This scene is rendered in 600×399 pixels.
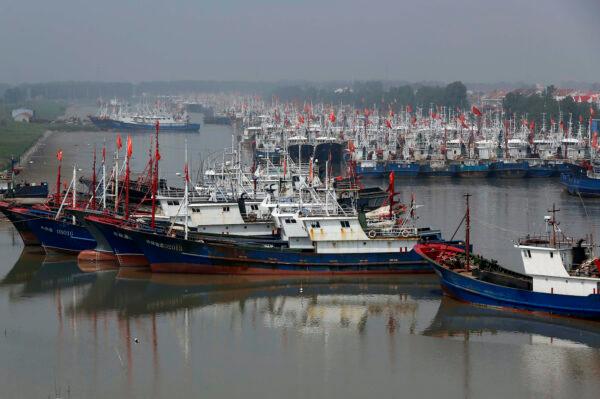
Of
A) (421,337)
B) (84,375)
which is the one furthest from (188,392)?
(421,337)

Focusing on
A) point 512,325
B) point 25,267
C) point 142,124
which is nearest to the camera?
point 512,325

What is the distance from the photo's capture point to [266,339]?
1975cm

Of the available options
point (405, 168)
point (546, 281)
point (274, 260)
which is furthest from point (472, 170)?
point (546, 281)

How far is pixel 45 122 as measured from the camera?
9706 centimetres

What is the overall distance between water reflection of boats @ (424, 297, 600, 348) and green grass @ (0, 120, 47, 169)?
32.9 meters

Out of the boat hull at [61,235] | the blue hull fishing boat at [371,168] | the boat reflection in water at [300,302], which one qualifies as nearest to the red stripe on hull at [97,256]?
the boat reflection in water at [300,302]

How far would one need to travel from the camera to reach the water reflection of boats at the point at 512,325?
63.8 feet

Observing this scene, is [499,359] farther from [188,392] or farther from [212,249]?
[212,249]

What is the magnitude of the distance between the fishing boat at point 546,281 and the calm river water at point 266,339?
275 millimetres

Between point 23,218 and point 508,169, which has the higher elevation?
point 23,218

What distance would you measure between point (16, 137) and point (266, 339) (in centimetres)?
5593

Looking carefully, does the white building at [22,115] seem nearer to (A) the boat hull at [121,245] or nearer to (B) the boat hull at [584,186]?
(B) the boat hull at [584,186]

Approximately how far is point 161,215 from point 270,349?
32.1 ft

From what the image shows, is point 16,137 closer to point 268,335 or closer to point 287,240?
point 287,240
